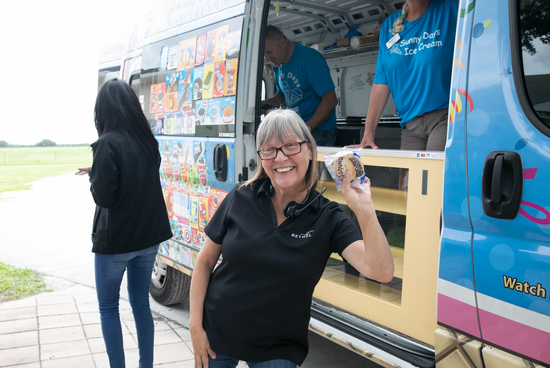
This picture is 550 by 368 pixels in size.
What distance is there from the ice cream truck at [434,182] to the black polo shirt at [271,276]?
1.75ft

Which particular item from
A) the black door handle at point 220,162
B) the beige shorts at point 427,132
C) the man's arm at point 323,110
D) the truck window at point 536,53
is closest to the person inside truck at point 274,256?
the truck window at point 536,53

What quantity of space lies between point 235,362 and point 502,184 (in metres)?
1.20

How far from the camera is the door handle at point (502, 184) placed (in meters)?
1.57

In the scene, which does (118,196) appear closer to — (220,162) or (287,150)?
(220,162)

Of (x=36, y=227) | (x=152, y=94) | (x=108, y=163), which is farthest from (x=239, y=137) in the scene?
(x=36, y=227)

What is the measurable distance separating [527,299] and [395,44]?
167 cm

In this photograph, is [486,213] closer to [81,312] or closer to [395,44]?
[395,44]

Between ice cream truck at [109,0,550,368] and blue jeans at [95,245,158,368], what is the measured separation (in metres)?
0.69

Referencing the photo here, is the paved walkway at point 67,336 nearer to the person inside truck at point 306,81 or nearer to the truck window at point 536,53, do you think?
the person inside truck at point 306,81

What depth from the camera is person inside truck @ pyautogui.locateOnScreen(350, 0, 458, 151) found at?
2.47 m

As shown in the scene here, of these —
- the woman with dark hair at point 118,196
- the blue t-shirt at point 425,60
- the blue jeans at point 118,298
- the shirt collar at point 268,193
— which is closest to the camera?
the shirt collar at point 268,193

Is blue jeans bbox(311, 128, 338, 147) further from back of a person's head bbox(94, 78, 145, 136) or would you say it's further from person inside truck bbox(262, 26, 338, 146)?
back of a person's head bbox(94, 78, 145, 136)

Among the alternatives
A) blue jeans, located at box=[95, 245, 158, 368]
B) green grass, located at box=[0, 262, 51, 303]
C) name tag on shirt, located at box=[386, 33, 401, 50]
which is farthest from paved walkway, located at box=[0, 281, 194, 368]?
name tag on shirt, located at box=[386, 33, 401, 50]

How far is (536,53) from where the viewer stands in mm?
1576
